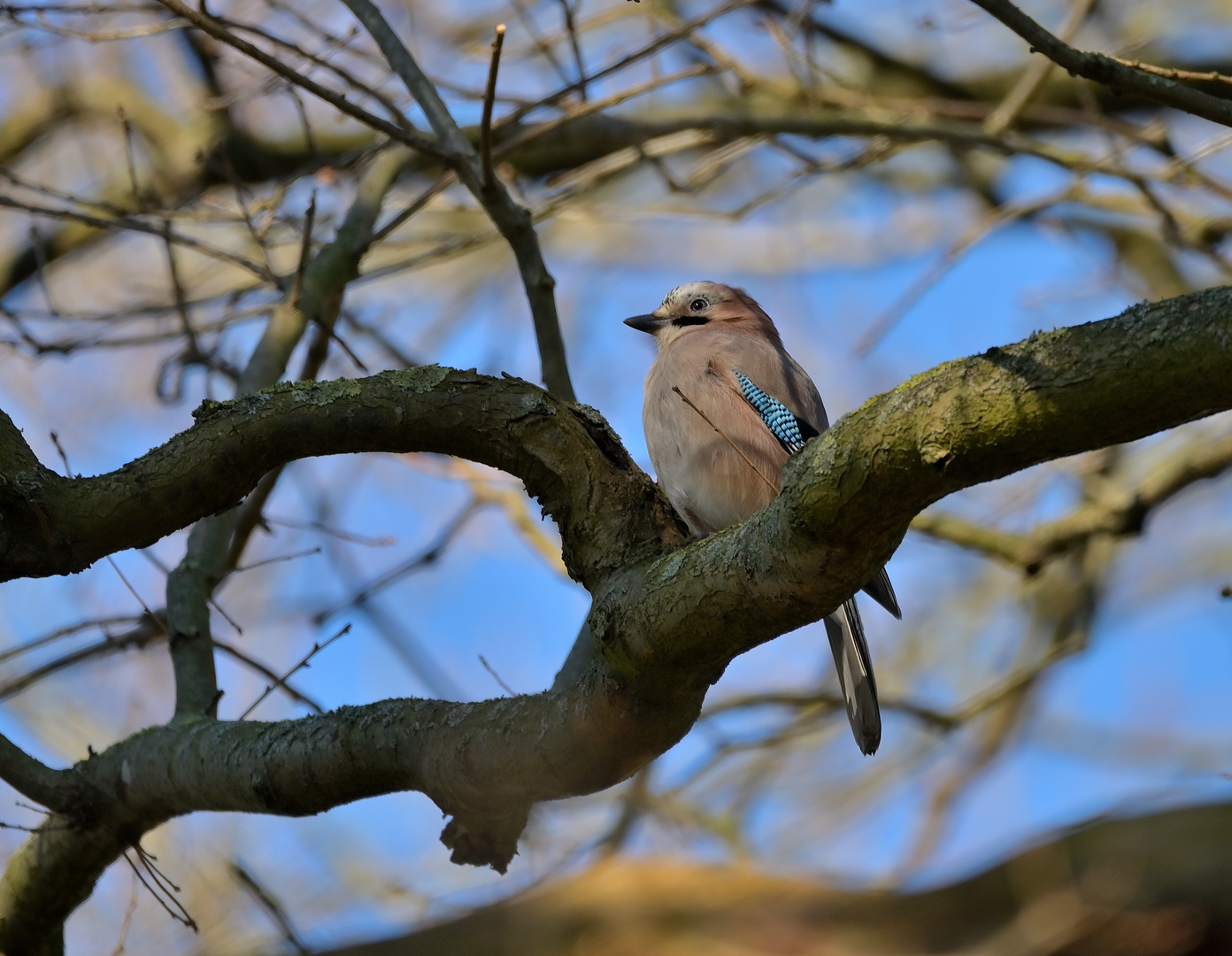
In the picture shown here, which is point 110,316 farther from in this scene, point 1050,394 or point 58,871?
point 1050,394

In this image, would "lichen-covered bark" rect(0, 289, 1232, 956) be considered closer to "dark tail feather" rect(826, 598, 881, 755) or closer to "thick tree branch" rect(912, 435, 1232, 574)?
"dark tail feather" rect(826, 598, 881, 755)

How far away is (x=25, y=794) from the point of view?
3578 millimetres

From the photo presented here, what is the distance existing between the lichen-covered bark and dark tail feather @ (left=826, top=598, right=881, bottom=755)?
1344 millimetres

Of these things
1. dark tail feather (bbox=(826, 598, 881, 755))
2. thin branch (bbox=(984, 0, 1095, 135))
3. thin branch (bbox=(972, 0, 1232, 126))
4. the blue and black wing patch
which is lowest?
dark tail feather (bbox=(826, 598, 881, 755))

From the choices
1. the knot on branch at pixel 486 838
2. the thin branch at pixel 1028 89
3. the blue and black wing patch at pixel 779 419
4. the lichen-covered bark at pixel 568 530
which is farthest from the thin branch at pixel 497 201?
the thin branch at pixel 1028 89

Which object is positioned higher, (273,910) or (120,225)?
(120,225)

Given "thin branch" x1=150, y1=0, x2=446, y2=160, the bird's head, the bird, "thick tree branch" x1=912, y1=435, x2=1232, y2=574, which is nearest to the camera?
"thin branch" x1=150, y1=0, x2=446, y2=160

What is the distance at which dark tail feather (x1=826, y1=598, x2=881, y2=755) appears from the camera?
A: 4309mm

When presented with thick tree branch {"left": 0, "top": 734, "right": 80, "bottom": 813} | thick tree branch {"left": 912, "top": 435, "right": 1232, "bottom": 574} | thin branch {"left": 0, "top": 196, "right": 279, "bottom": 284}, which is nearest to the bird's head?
thick tree branch {"left": 912, "top": 435, "right": 1232, "bottom": 574}

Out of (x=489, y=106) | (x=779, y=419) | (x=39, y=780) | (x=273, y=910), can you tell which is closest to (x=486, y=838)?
(x=273, y=910)

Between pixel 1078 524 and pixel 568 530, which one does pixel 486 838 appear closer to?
pixel 568 530

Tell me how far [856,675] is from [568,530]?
5.18 feet

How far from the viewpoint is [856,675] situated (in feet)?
14.6

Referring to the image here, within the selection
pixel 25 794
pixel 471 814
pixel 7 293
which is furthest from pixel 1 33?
pixel 471 814
